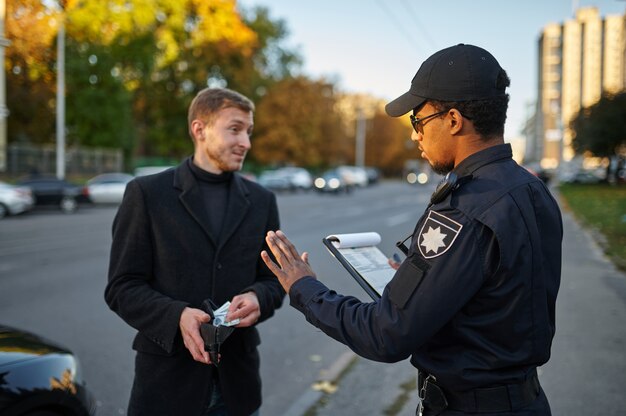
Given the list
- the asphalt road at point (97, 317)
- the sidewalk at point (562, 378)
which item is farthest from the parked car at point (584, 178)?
the sidewalk at point (562, 378)

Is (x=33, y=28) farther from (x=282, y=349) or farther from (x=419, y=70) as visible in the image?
(x=419, y=70)

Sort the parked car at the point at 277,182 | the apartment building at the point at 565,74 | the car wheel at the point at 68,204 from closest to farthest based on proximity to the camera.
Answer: the car wheel at the point at 68,204 → the parked car at the point at 277,182 → the apartment building at the point at 565,74

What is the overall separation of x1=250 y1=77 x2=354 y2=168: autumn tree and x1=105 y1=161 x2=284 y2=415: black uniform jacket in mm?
49268

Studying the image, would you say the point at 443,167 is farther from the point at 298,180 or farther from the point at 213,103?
the point at 298,180

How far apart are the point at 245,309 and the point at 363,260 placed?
539 mm

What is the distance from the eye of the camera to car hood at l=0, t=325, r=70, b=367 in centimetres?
283

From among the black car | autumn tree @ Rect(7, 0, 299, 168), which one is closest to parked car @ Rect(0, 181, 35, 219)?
autumn tree @ Rect(7, 0, 299, 168)

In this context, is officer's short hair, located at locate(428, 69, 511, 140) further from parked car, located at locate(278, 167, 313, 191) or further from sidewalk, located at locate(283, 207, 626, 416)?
parked car, located at locate(278, 167, 313, 191)

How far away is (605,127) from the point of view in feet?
153

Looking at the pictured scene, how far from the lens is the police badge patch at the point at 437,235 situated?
1.56 m

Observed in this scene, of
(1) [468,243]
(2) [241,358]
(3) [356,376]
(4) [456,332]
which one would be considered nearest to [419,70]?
(1) [468,243]

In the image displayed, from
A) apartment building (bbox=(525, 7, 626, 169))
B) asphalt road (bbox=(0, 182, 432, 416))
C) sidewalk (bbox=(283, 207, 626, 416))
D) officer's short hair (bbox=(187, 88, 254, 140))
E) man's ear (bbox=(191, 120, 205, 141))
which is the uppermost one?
apartment building (bbox=(525, 7, 626, 169))

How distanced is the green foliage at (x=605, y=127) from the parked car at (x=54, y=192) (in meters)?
40.1

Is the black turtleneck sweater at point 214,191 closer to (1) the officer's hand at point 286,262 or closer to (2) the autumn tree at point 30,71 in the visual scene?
(1) the officer's hand at point 286,262
